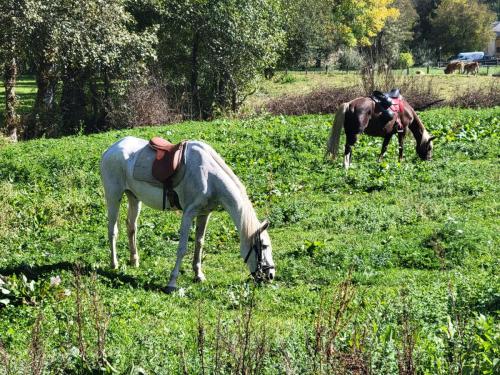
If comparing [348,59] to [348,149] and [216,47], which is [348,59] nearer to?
[216,47]

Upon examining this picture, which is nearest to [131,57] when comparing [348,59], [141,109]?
[141,109]

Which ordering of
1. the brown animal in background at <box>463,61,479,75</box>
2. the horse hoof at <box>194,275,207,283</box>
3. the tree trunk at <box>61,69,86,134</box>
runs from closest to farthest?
the horse hoof at <box>194,275,207,283</box> → the tree trunk at <box>61,69,86,134</box> → the brown animal in background at <box>463,61,479,75</box>

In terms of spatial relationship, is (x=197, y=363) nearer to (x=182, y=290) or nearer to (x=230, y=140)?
(x=182, y=290)

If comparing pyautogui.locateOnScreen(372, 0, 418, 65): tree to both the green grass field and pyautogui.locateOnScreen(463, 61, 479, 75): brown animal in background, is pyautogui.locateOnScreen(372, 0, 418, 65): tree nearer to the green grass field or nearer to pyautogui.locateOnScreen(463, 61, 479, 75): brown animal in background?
pyautogui.locateOnScreen(463, 61, 479, 75): brown animal in background

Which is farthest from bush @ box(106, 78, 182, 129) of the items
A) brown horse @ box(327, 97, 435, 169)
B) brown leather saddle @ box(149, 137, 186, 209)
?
brown leather saddle @ box(149, 137, 186, 209)

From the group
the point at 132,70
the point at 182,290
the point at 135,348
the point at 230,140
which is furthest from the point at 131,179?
the point at 132,70

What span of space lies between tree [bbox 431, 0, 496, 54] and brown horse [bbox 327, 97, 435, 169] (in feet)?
178

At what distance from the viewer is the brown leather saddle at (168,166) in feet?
27.4

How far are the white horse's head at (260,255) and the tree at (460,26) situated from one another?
6362 centimetres

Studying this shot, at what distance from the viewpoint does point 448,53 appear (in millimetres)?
69250

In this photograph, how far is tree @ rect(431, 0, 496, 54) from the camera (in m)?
65.1

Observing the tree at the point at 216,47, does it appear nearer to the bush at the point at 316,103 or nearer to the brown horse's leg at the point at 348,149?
the bush at the point at 316,103

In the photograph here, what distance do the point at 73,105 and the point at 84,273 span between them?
1880 cm

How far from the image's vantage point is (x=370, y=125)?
15531 mm
